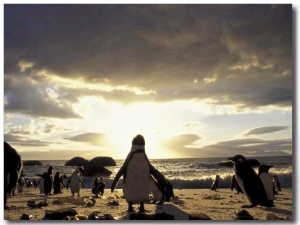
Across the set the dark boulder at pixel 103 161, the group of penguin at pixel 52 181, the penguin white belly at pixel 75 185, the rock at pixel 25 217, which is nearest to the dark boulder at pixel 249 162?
the dark boulder at pixel 103 161

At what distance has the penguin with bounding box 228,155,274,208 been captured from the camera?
170 inches

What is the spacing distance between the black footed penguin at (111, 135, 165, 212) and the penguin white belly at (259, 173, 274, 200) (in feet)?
3.70

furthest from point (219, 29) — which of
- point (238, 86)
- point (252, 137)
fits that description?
point (252, 137)

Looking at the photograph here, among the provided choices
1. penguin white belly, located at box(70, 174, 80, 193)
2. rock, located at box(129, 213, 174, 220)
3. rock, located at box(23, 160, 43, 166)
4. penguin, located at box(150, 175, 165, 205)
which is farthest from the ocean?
penguin white belly, located at box(70, 174, 80, 193)

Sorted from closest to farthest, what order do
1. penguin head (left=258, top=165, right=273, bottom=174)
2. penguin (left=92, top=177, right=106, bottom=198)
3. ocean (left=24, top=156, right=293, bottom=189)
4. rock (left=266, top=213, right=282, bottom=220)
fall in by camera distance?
rock (left=266, top=213, right=282, bottom=220) < ocean (left=24, top=156, right=293, bottom=189) < penguin head (left=258, top=165, right=273, bottom=174) < penguin (left=92, top=177, right=106, bottom=198)

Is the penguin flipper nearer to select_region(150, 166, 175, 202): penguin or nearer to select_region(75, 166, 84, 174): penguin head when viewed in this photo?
select_region(150, 166, 175, 202): penguin

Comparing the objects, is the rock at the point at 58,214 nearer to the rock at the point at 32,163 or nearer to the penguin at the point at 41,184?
the rock at the point at 32,163

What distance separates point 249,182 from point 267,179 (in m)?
0.20

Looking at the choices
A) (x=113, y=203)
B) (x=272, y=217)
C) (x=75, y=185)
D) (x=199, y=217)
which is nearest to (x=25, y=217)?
(x=113, y=203)

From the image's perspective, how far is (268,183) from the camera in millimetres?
4473

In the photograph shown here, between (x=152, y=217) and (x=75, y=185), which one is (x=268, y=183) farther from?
(x=75, y=185)

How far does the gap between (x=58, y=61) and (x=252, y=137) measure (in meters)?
1.97

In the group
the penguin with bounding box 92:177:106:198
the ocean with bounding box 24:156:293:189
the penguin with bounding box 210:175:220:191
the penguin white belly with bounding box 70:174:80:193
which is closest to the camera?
the ocean with bounding box 24:156:293:189

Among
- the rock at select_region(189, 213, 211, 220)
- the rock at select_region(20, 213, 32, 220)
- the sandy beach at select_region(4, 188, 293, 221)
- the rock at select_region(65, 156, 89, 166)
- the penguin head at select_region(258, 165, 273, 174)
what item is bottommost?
the rock at select_region(20, 213, 32, 220)
